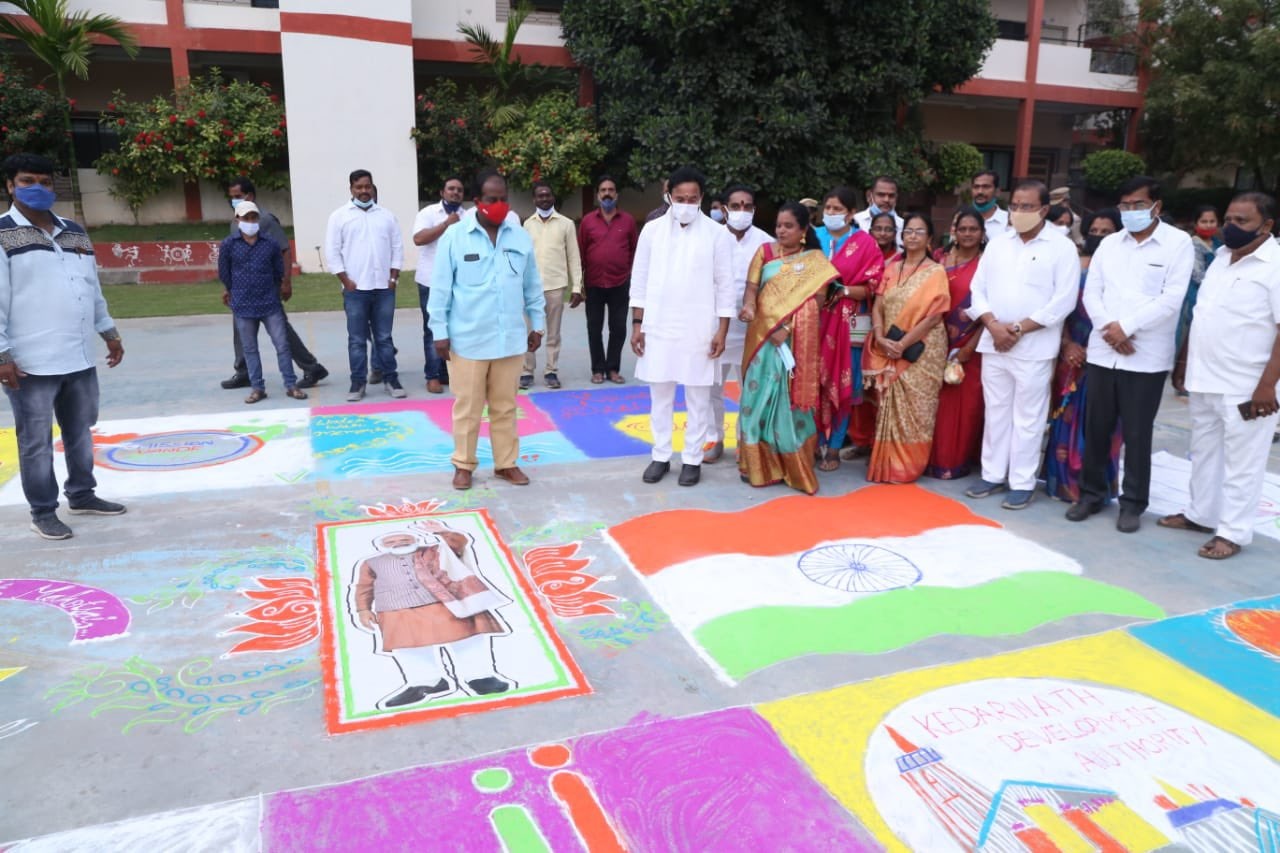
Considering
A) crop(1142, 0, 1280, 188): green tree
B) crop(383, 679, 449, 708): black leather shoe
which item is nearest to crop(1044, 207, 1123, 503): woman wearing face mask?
crop(383, 679, 449, 708): black leather shoe

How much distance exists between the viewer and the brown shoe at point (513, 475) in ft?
16.8

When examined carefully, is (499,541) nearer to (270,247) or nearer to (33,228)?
(33,228)

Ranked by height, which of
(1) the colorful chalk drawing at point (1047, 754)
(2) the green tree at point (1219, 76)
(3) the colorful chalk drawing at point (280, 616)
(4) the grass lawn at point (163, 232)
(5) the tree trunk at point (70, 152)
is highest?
(2) the green tree at point (1219, 76)

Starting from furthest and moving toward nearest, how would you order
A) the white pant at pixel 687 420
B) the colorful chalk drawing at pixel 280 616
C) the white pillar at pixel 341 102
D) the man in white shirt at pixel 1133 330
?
the white pillar at pixel 341 102
the white pant at pixel 687 420
the man in white shirt at pixel 1133 330
the colorful chalk drawing at pixel 280 616

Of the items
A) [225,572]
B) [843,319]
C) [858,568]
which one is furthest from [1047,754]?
[225,572]

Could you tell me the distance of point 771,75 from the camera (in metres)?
13.5

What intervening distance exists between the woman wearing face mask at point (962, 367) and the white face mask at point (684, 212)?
1471 millimetres

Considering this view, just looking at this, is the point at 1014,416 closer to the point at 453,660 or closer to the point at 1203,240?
the point at 453,660

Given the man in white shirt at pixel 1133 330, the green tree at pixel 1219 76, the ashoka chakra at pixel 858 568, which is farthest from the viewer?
the green tree at pixel 1219 76

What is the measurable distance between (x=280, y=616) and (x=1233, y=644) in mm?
3594

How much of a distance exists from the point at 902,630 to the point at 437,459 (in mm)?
3064

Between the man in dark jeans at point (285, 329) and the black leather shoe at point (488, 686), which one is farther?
the man in dark jeans at point (285, 329)

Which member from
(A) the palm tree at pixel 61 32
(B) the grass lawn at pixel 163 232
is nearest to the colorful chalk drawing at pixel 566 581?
(B) the grass lawn at pixel 163 232

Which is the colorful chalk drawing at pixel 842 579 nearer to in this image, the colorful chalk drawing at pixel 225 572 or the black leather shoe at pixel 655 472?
the black leather shoe at pixel 655 472
